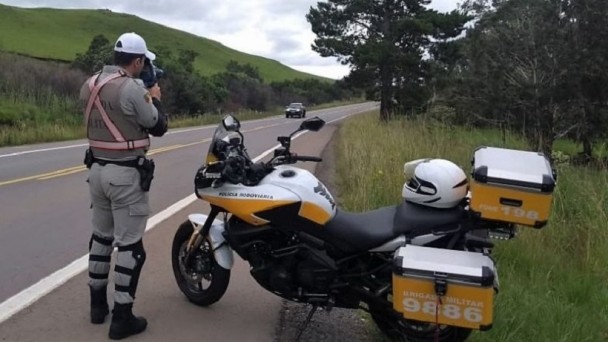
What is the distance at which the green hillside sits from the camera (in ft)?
249

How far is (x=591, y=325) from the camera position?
16.4 feet

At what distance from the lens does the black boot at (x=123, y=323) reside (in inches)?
183

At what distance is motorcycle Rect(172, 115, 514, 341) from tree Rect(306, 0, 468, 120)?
3430cm

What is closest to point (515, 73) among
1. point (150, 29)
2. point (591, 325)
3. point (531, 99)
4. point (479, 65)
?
point (531, 99)

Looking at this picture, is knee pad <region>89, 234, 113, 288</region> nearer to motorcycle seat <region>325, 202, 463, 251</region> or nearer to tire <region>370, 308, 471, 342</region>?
motorcycle seat <region>325, 202, 463, 251</region>

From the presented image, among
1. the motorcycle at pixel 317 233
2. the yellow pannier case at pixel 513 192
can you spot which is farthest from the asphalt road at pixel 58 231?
the yellow pannier case at pixel 513 192

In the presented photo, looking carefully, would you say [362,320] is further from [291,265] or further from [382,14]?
[382,14]

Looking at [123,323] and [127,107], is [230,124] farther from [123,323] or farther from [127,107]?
[123,323]

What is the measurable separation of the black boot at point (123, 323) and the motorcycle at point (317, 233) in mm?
853

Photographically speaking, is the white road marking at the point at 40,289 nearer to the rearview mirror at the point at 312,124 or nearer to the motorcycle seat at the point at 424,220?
the rearview mirror at the point at 312,124

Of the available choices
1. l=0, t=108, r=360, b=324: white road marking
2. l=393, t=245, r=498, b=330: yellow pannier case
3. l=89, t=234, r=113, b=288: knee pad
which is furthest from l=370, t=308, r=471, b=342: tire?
l=0, t=108, r=360, b=324: white road marking

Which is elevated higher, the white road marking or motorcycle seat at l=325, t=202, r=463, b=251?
motorcycle seat at l=325, t=202, r=463, b=251

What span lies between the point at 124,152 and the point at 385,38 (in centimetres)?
3991

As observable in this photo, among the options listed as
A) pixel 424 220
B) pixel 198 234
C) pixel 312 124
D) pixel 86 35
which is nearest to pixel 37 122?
pixel 198 234
